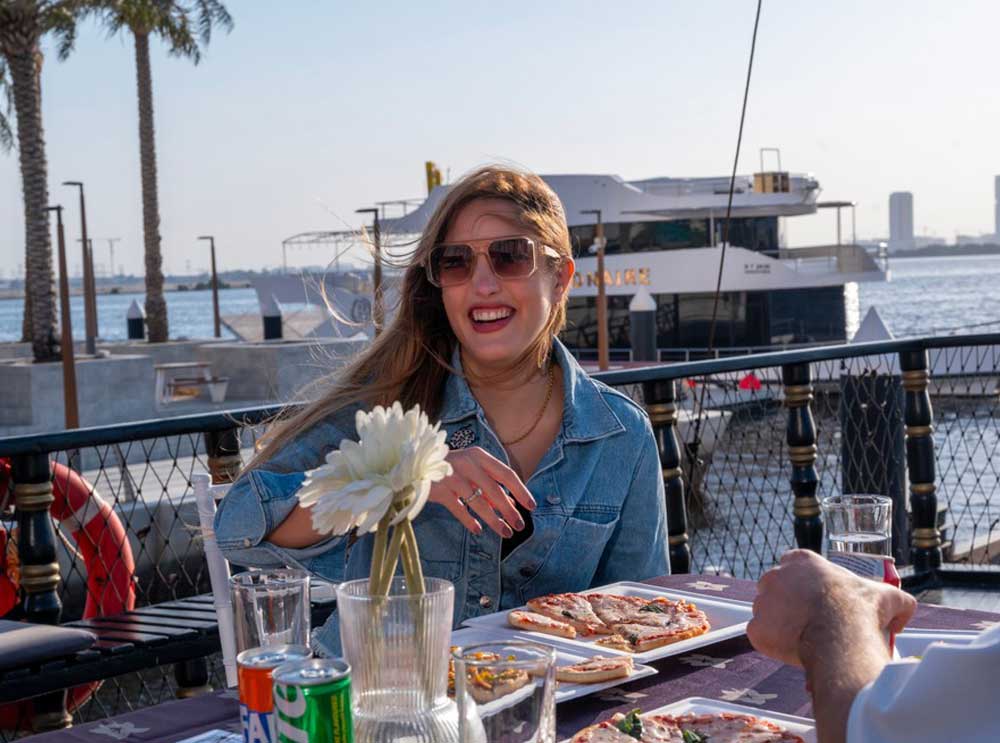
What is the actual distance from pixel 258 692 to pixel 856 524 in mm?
1043

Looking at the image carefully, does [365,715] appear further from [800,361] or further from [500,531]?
[800,361]

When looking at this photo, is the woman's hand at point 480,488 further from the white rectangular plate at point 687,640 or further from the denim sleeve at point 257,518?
the denim sleeve at point 257,518

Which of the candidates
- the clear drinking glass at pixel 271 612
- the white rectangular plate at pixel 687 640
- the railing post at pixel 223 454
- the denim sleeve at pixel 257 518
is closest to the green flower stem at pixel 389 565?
the clear drinking glass at pixel 271 612

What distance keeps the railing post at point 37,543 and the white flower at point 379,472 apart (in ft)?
7.75

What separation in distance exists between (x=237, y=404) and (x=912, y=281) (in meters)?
192

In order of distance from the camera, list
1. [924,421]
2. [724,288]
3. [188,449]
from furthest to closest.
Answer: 1. [724,288]
2. [188,449]
3. [924,421]

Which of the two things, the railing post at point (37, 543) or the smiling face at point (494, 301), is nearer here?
the smiling face at point (494, 301)

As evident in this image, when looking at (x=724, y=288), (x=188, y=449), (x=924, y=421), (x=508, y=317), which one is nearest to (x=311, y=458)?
(x=508, y=317)

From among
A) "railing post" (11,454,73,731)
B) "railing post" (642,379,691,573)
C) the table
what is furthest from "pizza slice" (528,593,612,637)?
"railing post" (642,379,691,573)

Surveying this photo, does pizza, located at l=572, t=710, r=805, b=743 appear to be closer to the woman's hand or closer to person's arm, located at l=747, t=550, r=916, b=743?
person's arm, located at l=747, t=550, r=916, b=743

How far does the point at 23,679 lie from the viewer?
327cm

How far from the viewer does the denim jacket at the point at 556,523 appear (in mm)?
2543

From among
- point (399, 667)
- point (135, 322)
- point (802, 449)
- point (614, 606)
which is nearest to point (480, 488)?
point (614, 606)

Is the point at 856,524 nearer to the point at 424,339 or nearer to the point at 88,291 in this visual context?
the point at 424,339
